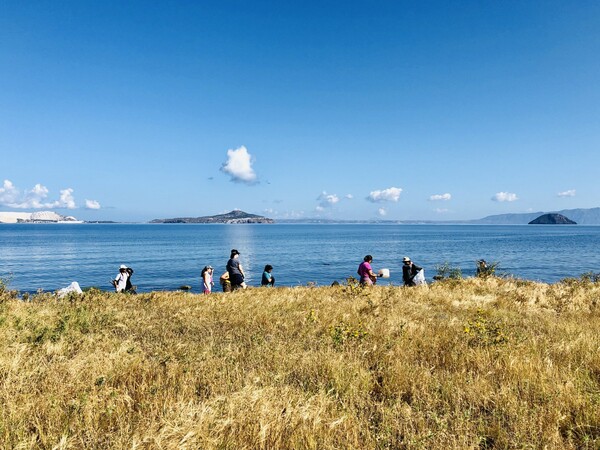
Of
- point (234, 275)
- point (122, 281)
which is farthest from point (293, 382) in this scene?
point (122, 281)

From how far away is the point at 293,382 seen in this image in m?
5.32

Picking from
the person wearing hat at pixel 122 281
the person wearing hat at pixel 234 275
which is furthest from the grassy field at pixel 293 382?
the person wearing hat at pixel 122 281

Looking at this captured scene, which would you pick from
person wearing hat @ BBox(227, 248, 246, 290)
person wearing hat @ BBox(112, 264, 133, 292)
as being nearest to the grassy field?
person wearing hat @ BBox(227, 248, 246, 290)

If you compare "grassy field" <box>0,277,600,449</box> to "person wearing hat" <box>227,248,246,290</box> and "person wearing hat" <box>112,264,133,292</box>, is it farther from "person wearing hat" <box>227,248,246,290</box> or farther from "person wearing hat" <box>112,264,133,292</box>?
"person wearing hat" <box>112,264,133,292</box>

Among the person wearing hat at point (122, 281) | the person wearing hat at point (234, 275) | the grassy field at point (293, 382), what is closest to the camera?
the grassy field at point (293, 382)

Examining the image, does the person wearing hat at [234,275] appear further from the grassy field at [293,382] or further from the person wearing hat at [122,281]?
the grassy field at [293,382]

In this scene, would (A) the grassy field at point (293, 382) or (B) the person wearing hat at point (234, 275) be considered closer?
(A) the grassy field at point (293, 382)

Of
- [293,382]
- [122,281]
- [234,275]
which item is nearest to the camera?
[293,382]

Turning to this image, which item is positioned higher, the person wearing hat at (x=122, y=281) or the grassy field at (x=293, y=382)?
the grassy field at (x=293, y=382)

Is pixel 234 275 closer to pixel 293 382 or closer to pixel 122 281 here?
pixel 122 281

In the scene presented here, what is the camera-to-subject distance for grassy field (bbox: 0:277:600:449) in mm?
3809

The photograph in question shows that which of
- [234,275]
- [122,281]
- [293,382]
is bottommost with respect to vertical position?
[122,281]

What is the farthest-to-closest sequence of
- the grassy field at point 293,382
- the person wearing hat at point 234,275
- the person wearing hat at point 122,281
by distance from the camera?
the person wearing hat at point 122,281 < the person wearing hat at point 234,275 < the grassy field at point 293,382

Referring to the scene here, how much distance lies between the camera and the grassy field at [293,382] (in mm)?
3809
